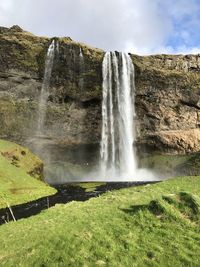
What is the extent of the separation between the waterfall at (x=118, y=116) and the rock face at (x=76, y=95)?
182cm

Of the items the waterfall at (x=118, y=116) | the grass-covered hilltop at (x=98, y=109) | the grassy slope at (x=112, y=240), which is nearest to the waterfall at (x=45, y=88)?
the grass-covered hilltop at (x=98, y=109)

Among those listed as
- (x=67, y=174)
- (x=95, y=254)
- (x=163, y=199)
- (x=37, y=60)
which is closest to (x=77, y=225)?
(x=95, y=254)

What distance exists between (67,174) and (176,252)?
234ft

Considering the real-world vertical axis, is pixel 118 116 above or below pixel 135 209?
above

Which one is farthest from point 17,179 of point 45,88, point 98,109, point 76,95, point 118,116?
point 45,88

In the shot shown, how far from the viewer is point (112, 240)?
1728 cm

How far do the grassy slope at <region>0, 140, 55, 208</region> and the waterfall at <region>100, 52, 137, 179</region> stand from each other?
28.5 metres

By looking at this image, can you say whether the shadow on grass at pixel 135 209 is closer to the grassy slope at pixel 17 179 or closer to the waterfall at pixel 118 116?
the grassy slope at pixel 17 179

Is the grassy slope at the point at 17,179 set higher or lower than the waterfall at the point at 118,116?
lower

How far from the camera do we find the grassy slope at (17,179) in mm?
44969

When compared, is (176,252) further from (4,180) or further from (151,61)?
(151,61)

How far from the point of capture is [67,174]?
86.7 metres

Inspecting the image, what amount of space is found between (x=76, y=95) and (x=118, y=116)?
38.3ft

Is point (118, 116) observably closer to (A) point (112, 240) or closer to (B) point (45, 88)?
(B) point (45, 88)
